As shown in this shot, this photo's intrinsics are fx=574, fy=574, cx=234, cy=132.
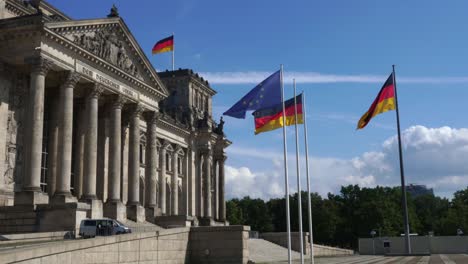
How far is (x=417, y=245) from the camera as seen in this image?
8350cm

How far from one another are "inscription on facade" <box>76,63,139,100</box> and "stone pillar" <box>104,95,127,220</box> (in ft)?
3.21

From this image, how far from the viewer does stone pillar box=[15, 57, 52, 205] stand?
4025 cm

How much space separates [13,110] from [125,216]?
44.6 ft

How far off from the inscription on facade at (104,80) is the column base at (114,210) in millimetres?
10291

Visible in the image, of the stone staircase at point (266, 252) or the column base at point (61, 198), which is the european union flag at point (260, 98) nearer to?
the stone staircase at point (266, 252)

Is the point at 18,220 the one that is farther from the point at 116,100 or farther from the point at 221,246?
the point at 116,100

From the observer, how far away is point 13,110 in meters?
43.9

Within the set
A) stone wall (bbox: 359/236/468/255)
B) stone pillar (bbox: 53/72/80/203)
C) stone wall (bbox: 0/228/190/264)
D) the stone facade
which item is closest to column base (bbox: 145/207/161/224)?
the stone facade

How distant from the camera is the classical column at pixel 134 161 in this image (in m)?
54.1

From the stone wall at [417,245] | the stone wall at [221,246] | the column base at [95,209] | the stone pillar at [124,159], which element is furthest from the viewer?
→ the stone wall at [417,245]

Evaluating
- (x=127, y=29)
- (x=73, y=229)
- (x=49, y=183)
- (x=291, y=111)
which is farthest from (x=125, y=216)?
(x=291, y=111)

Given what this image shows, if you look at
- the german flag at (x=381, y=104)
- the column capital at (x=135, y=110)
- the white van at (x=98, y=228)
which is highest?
the column capital at (x=135, y=110)

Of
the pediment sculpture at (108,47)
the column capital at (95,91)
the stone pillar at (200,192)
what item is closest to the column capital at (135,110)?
the pediment sculpture at (108,47)

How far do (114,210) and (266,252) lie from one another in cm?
1339
